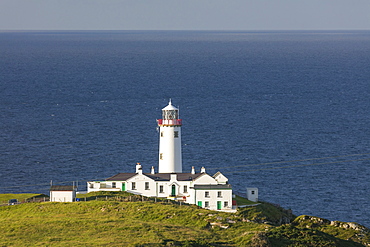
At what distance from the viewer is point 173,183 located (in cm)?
7425

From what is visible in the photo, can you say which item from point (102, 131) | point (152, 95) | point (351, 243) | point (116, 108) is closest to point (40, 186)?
point (102, 131)

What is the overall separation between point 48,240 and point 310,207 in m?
43.2

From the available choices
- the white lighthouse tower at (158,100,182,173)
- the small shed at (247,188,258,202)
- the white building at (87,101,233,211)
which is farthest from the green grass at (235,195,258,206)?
the white lighthouse tower at (158,100,182,173)

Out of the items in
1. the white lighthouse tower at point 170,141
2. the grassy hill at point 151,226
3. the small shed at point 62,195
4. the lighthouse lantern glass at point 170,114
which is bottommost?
the grassy hill at point 151,226

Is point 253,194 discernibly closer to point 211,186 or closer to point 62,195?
point 211,186

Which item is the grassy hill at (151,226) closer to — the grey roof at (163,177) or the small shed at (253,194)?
the small shed at (253,194)

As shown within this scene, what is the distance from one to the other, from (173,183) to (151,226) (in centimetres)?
1973

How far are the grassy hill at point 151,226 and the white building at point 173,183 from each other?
328 centimetres

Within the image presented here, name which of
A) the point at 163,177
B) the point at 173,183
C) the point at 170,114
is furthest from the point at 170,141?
the point at 173,183

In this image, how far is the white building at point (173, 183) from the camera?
70.9 meters

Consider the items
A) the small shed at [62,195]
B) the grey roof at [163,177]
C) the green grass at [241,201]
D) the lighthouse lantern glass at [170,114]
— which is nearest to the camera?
the small shed at [62,195]

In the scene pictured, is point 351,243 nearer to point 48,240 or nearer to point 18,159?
point 48,240

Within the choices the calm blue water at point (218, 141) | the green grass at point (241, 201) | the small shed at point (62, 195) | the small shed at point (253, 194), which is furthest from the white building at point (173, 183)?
the calm blue water at point (218, 141)

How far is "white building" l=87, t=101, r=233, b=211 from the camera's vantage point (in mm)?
70875
